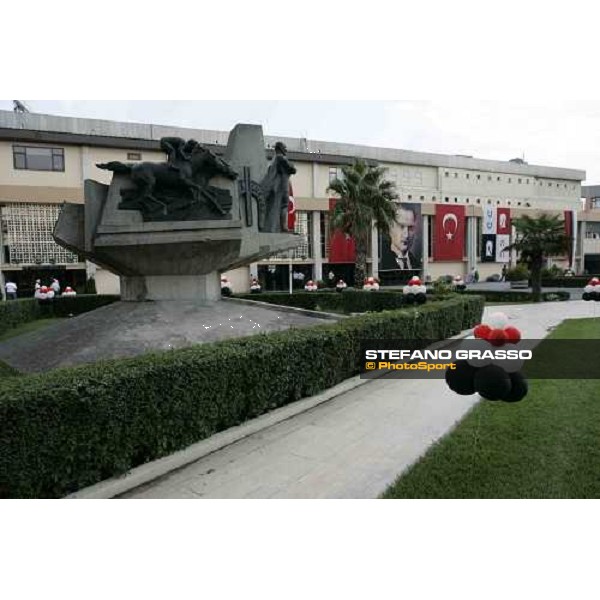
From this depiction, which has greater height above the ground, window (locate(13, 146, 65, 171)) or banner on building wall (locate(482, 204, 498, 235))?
window (locate(13, 146, 65, 171))

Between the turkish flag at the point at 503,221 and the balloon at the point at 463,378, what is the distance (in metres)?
56.0

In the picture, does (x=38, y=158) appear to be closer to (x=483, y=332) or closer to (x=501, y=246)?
(x=483, y=332)

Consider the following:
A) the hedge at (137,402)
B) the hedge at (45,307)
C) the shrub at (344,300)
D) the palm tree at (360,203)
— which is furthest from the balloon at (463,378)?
the palm tree at (360,203)

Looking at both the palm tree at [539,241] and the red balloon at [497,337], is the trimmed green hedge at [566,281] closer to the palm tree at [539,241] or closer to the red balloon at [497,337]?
the palm tree at [539,241]

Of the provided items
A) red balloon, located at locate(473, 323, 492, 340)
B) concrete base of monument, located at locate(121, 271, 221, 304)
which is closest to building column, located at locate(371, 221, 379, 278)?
concrete base of monument, located at locate(121, 271, 221, 304)

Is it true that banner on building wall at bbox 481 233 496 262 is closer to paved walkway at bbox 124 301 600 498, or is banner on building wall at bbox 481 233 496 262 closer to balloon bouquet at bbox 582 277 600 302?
balloon bouquet at bbox 582 277 600 302

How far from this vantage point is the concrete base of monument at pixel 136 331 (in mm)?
10102

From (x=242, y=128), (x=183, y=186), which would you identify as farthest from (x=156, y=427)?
(x=242, y=128)

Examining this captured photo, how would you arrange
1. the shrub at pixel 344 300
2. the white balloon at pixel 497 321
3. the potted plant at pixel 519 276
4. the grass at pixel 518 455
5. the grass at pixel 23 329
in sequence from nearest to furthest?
1. the grass at pixel 518 455
2. the white balloon at pixel 497 321
3. the grass at pixel 23 329
4. the shrub at pixel 344 300
5. the potted plant at pixel 519 276

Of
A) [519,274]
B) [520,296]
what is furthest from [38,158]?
[519,274]

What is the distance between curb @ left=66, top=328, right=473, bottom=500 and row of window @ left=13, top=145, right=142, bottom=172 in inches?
1330

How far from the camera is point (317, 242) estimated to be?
147 feet

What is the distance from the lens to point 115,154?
36688 mm

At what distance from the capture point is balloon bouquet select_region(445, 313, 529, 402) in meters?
5.05
